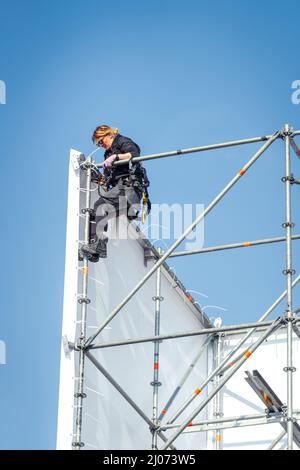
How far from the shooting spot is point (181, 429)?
49.1 feet

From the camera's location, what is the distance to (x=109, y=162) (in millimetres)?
16109

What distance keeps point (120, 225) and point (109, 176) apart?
752mm

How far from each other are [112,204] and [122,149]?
2.14 feet

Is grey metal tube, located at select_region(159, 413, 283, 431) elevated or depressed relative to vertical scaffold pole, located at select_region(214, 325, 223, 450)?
depressed

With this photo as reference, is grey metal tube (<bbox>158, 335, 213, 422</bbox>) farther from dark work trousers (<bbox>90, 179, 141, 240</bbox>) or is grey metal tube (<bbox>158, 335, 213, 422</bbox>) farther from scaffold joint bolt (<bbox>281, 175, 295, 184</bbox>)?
scaffold joint bolt (<bbox>281, 175, 295, 184</bbox>)

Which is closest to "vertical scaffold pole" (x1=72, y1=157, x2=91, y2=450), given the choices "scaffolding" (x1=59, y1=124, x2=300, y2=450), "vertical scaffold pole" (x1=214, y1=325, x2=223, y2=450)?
"scaffolding" (x1=59, y1=124, x2=300, y2=450)

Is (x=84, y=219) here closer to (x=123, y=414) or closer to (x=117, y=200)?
(x=117, y=200)

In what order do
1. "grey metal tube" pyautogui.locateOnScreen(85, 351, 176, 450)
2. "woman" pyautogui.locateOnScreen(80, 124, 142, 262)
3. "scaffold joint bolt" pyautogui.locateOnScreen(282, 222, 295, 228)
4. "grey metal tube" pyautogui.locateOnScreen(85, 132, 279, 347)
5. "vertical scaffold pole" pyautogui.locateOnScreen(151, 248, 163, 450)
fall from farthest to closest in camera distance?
"vertical scaffold pole" pyautogui.locateOnScreen(151, 248, 163, 450)
"woman" pyautogui.locateOnScreen(80, 124, 142, 262)
"grey metal tube" pyautogui.locateOnScreen(85, 132, 279, 347)
"grey metal tube" pyautogui.locateOnScreen(85, 351, 176, 450)
"scaffold joint bolt" pyautogui.locateOnScreen(282, 222, 295, 228)

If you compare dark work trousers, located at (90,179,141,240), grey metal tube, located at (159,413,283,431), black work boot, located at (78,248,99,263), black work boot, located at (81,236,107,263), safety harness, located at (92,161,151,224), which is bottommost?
grey metal tube, located at (159,413,283,431)

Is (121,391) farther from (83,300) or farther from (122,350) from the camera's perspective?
(83,300)

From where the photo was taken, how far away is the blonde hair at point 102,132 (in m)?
16.4

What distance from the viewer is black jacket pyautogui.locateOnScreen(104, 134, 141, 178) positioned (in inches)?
637

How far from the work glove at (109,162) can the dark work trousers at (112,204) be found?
21cm

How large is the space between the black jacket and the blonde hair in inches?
3.6
